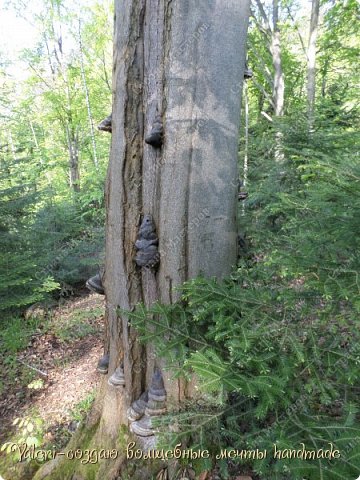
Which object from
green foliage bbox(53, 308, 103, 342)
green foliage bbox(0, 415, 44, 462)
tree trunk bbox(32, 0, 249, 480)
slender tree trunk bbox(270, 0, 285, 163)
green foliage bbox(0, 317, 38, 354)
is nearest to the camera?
tree trunk bbox(32, 0, 249, 480)

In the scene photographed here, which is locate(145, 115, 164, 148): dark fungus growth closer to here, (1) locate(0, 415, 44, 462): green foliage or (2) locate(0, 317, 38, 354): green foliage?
(1) locate(0, 415, 44, 462): green foliage

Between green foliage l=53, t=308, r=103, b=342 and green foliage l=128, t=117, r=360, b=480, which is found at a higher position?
green foliage l=128, t=117, r=360, b=480

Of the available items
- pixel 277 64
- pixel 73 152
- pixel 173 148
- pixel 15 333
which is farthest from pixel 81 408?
pixel 73 152

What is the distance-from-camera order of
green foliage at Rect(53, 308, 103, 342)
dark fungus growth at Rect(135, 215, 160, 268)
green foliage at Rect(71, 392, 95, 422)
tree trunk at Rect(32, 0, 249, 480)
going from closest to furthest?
1. tree trunk at Rect(32, 0, 249, 480)
2. dark fungus growth at Rect(135, 215, 160, 268)
3. green foliage at Rect(71, 392, 95, 422)
4. green foliage at Rect(53, 308, 103, 342)

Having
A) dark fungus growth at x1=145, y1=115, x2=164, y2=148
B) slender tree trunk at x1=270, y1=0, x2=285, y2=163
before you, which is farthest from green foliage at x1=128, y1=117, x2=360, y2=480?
slender tree trunk at x1=270, y1=0, x2=285, y2=163

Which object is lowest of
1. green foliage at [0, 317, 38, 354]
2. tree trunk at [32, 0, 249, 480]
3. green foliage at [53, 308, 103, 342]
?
green foliage at [0, 317, 38, 354]

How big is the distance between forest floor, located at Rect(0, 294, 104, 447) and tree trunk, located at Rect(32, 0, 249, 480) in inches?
61.0

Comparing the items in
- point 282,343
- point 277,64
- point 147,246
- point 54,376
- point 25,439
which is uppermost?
point 277,64

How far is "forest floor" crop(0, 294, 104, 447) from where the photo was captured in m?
3.33

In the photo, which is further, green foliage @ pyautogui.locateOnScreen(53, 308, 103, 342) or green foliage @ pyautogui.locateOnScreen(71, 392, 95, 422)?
green foliage @ pyautogui.locateOnScreen(53, 308, 103, 342)

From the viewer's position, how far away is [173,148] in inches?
69.5

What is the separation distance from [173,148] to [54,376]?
13.0 feet

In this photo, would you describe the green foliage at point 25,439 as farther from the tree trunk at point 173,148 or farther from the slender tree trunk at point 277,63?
the slender tree trunk at point 277,63

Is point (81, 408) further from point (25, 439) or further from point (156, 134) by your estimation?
point (156, 134)
